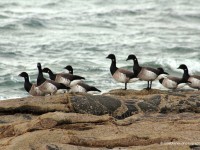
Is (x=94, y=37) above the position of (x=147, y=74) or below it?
below

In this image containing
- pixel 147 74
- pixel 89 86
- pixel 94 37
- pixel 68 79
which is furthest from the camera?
pixel 94 37

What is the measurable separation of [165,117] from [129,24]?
127 ft

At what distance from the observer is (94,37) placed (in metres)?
44.9

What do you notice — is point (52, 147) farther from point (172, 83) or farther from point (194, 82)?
point (194, 82)

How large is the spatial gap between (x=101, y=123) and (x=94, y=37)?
32.6m

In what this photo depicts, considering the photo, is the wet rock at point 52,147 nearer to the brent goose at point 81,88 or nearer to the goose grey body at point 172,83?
the brent goose at point 81,88

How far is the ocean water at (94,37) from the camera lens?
33250mm

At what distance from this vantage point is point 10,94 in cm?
2647

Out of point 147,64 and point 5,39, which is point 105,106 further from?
point 5,39

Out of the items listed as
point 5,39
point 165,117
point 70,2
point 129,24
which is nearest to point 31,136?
point 165,117

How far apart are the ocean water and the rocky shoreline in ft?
36.6

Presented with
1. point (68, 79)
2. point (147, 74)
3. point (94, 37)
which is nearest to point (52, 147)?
point (68, 79)

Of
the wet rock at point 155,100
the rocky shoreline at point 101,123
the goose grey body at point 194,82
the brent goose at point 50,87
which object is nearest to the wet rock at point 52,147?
the rocky shoreline at point 101,123

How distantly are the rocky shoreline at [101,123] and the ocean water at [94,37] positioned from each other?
11.2 metres
